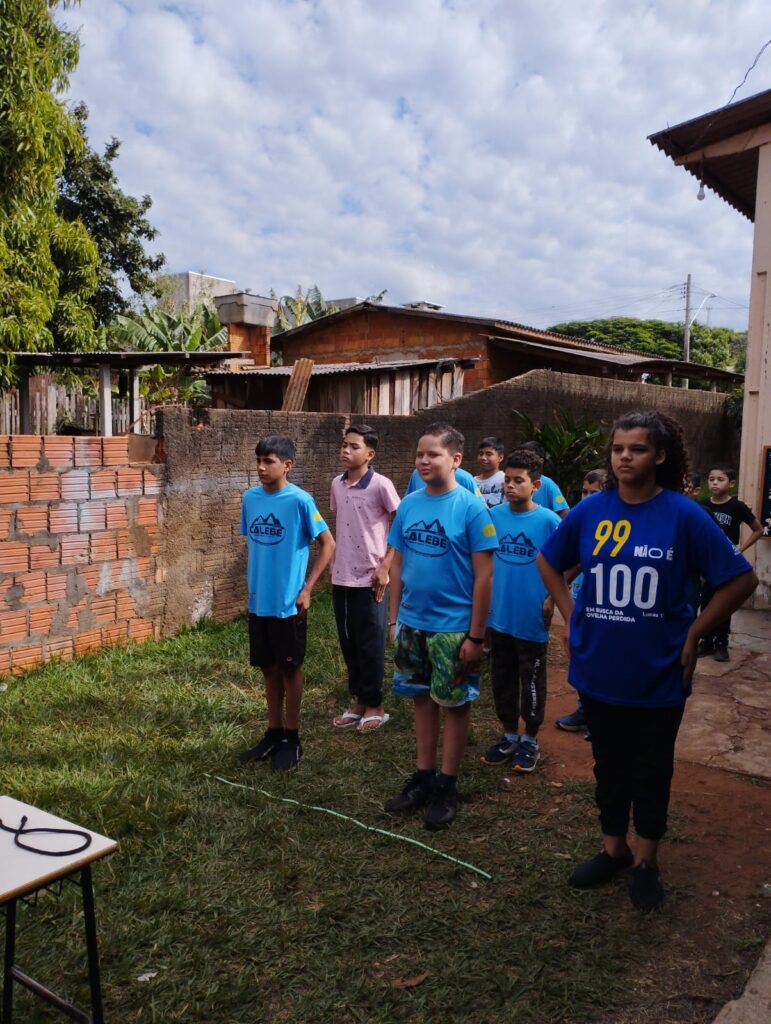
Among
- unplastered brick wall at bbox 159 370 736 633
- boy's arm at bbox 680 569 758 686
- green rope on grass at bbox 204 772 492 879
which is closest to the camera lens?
boy's arm at bbox 680 569 758 686

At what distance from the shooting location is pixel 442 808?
12.0 feet

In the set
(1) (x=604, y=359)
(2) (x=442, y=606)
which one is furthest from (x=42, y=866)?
(1) (x=604, y=359)

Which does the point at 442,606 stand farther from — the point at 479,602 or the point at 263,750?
the point at 263,750

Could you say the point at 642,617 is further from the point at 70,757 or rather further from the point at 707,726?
the point at 70,757

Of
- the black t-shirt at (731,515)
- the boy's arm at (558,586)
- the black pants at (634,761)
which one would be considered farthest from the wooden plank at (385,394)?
the black pants at (634,761)

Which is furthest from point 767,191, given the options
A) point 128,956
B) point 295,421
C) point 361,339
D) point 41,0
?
point 361,339

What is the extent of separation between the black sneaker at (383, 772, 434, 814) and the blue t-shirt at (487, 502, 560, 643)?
0.98 meters

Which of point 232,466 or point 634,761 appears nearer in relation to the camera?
point 634,761

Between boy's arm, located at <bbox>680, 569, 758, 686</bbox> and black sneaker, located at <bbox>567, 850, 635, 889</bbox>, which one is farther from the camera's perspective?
black sneaker, located at <bbox>567, 850, 635, 889</bbox>

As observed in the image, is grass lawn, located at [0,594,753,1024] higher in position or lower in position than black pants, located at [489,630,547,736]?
lower

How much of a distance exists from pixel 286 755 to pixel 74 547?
8.50ft

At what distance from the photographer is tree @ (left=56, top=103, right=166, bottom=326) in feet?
62.9

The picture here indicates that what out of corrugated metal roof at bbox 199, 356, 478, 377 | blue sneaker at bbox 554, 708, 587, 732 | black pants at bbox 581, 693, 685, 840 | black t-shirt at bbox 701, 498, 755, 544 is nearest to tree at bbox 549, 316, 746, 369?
corrugated metal roof at bbox 199, 356, 478, 377

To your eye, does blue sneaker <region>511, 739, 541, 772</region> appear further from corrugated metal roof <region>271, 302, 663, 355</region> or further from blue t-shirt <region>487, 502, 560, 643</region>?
corrugated metal roof <region>271, 302, 663, 355</region>
